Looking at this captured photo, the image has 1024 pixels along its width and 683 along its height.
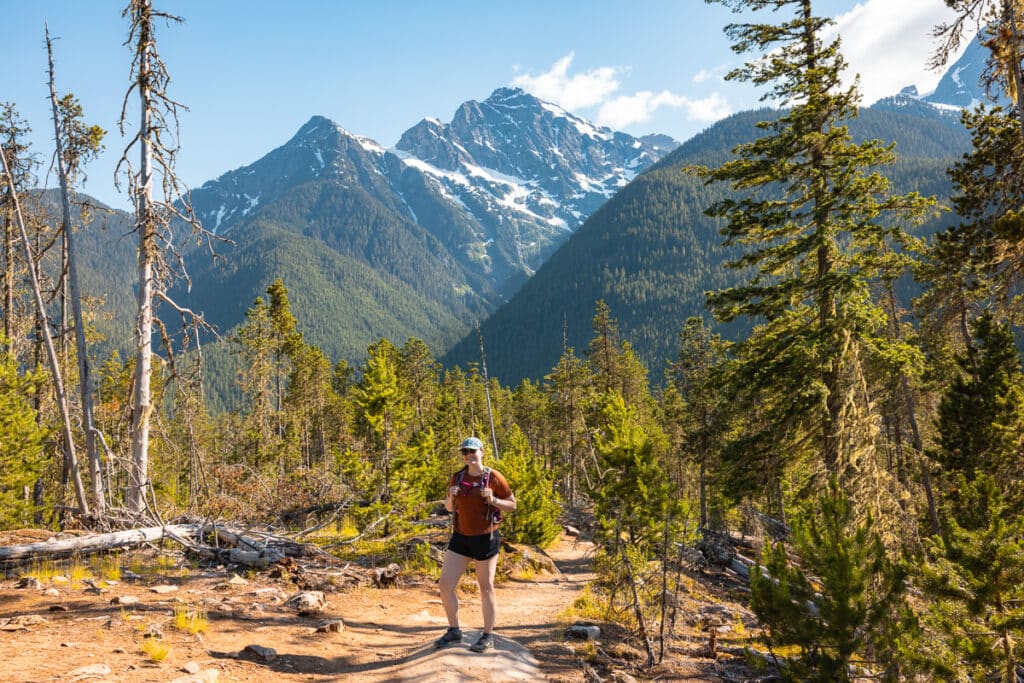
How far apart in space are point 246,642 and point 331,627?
1.16m

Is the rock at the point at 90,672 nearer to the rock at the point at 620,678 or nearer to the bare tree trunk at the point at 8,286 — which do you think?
the rock at the point at 620,678

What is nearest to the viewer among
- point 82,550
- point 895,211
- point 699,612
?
point 82,550

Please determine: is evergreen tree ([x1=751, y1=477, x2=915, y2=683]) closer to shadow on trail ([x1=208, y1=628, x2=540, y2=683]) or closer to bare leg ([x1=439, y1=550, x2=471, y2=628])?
shadow on trail ([x1=208, y1=628, x2=540, y2=683])

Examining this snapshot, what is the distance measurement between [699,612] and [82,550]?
1289 centimetres

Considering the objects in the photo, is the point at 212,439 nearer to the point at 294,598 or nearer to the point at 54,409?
the point at 54,409

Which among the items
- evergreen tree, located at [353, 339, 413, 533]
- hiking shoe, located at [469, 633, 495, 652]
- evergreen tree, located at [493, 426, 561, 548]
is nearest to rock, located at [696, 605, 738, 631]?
evergreen tree, located at [493, 426, 561, 548]

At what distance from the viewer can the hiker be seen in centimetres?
615

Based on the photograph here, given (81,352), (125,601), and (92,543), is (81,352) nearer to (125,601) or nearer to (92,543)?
(92,543)

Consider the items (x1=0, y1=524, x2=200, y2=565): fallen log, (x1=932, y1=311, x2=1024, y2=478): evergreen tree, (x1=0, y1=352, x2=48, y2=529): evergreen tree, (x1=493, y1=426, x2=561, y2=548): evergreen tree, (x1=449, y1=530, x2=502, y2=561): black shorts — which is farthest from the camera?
(x1=932, y1=311, x2=1024, y2=478): evergreen tree

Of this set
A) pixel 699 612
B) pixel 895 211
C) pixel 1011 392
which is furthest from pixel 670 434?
pixel 895 211

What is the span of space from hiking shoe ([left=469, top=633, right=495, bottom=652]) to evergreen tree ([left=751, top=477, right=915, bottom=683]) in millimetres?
3115

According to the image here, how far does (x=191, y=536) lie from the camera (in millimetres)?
9562

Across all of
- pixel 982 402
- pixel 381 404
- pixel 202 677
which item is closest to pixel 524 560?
pixel 381 404

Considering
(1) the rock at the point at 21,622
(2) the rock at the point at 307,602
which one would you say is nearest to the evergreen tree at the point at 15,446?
(1) the rock at the point at 21,622
